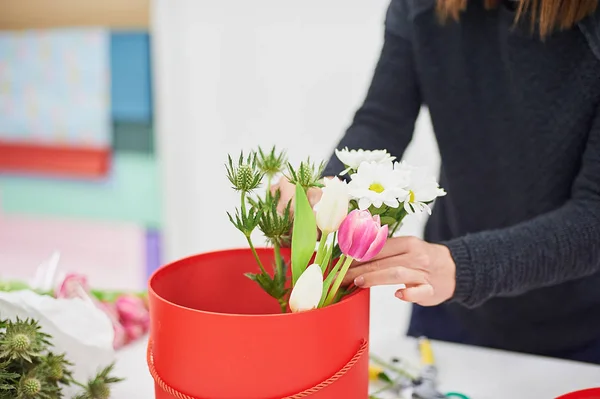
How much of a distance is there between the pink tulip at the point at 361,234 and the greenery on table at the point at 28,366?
0.29 m

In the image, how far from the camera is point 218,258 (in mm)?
668

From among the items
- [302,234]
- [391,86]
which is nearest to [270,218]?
[302,234]

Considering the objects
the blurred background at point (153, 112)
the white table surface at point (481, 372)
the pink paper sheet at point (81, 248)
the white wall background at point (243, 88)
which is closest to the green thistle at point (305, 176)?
the white table surface at point (481, 372)

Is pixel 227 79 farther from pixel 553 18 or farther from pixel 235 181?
pixel 235 181

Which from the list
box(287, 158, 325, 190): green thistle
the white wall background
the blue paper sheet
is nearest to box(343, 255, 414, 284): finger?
box(287, 158, 325, 190): green thistle

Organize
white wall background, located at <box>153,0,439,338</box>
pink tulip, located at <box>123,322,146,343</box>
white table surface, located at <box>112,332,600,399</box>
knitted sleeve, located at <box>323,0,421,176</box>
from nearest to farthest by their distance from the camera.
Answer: white table surface, located at <box>112,332,600,399</box>, pink tulip, located at <box>123,322,146,343</box>, knitted sleeve, located at <box>323,0,421,176</box>, white wall background, located at <box>153,0,439,338</box>

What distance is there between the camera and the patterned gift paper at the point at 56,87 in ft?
6.75

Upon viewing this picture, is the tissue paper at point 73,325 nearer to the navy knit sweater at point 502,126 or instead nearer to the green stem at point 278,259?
the green stem at point 278,259

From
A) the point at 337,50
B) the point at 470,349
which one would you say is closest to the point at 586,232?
the point at 470,349

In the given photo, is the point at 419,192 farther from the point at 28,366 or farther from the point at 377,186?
the point at 28,366

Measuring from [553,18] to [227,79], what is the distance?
47.9 inches

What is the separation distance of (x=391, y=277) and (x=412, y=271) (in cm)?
3

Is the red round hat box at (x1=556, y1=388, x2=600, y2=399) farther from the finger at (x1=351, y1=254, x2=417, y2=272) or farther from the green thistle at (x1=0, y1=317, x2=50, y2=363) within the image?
the green thistle at (x1=0, y1=317, x2=50, y2=363)

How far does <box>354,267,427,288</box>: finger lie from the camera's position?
0.59m
